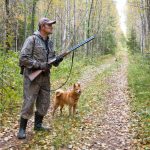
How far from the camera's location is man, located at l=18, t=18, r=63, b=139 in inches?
229

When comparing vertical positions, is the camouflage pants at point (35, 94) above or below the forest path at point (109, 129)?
above

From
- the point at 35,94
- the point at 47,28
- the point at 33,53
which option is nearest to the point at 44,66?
the point at 33,53

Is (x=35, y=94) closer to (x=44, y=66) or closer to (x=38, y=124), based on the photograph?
(x=44, y=66)

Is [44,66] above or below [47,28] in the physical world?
below

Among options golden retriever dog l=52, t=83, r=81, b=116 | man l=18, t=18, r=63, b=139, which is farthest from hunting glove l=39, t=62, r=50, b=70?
golden retriever dog l=52, t=83, r=81, b=116

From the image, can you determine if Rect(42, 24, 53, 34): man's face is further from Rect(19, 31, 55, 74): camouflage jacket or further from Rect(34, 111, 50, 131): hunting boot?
Rect(34, 111, 50, 131): hunting boot

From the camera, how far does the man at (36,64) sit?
580 cm

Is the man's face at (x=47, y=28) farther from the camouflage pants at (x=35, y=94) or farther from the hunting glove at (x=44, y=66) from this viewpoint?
the camouflage pants at (x=35, y=94)

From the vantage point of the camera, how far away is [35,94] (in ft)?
19.8

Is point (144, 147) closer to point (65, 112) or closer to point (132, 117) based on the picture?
point (132, 117)

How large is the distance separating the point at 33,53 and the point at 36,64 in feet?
0.88

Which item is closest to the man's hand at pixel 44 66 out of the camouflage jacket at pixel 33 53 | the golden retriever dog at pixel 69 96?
the camouflage jacket at pixel 33 53

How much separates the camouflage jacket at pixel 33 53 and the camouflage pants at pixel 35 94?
1.02ft

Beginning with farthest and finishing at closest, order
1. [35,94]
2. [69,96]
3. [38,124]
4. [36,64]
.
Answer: [69,96]
[38,124]
[35,94]
[36,64]
